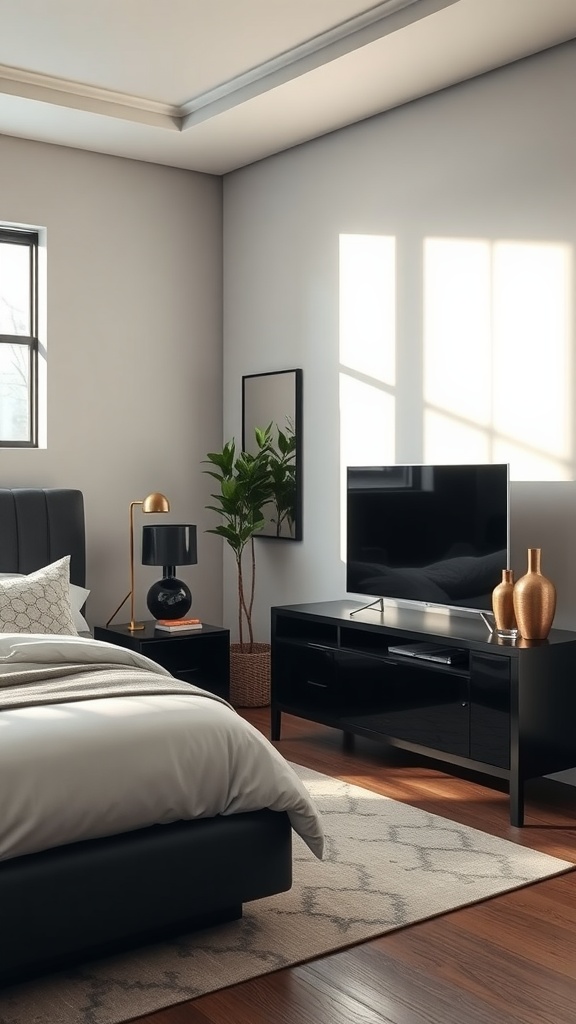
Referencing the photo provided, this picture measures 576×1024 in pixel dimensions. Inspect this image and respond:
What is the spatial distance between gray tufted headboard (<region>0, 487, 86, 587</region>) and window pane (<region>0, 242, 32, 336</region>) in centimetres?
91

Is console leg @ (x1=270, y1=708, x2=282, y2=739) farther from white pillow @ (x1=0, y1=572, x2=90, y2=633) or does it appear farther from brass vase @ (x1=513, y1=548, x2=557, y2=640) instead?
brass vase @ (x1=513, y1=548, x2=557, y2=640)

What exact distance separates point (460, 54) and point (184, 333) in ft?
7.84

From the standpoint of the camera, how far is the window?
5.59 m

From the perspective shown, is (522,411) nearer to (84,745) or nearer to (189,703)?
(189,703)

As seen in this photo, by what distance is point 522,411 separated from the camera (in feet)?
14.5

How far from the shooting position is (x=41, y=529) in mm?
5223

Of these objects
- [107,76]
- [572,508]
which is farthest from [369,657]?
[107,76]

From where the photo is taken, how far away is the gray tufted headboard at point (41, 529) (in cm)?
512

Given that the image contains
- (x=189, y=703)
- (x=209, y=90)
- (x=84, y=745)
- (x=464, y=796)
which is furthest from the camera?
(x=209, y=90)

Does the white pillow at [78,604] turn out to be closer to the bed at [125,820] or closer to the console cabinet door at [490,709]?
the bed at [125,820]

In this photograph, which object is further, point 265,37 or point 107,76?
point 107,76

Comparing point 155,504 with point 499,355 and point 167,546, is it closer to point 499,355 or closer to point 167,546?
point 167,546

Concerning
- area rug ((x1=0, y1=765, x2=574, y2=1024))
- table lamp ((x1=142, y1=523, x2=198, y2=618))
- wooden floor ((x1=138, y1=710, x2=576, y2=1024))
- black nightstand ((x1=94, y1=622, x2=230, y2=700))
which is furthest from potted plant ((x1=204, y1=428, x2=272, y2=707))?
wooden floor ((x1=138, y1=710, x2=576, y2=1024))

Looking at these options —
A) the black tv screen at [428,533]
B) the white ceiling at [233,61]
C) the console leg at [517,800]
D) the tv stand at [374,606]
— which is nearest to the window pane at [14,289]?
the white ceiling at [233,61]
